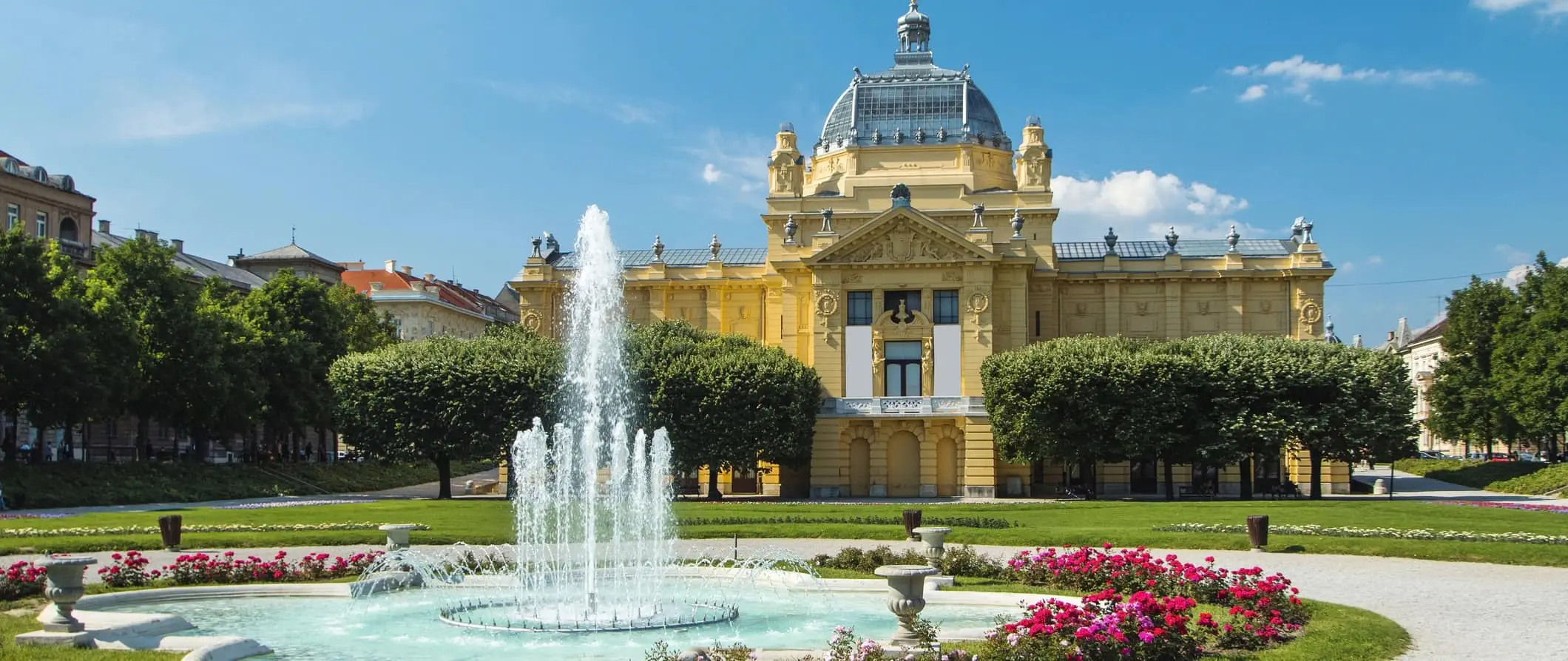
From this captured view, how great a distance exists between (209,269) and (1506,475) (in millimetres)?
84941

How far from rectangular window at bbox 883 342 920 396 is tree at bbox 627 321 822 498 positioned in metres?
7.43

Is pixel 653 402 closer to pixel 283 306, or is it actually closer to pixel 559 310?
pixel 559 310

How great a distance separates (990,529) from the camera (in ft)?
125

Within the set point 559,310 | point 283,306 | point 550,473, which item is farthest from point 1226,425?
point 283,306

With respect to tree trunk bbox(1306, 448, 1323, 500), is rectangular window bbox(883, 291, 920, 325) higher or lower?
higher

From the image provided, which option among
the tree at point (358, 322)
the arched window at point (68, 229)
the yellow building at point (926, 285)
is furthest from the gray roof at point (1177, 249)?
the arched window at point (68, 229)

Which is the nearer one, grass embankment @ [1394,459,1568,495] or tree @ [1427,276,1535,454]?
grass embankment @ [1394,459,1568,495]

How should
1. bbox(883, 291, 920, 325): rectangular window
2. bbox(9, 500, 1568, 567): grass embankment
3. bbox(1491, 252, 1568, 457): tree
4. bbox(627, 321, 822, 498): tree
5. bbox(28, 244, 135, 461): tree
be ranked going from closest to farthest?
bbox(9, 500, 1568, 567): grass embankment → bbox(28, 244, 135, 461): tree → bbox(627, 321, 822, 498): tree → bbox(883, 291, 920, 325): rectangular window → bbox(1491, 252, 1568, 457): tree

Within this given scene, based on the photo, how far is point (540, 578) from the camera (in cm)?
2650

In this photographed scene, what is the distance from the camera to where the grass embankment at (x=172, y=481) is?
53866 mm

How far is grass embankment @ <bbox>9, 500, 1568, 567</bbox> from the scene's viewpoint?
32469mm

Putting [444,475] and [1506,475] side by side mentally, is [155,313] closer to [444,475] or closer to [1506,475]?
[444,475]

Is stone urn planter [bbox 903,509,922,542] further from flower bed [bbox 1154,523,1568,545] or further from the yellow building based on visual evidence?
the yellow building

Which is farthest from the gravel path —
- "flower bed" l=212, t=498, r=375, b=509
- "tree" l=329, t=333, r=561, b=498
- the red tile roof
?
the red tile roof
